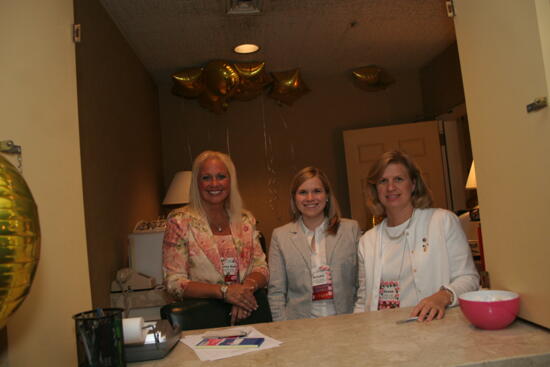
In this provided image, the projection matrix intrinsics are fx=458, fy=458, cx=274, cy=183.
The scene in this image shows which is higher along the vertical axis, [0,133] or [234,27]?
[234,27]

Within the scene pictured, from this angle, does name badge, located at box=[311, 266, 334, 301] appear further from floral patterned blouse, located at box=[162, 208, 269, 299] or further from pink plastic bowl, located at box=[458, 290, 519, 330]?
pink plastic bowl, located at box=[458, 290, 519, 330]

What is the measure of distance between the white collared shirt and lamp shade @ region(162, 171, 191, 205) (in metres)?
2.30

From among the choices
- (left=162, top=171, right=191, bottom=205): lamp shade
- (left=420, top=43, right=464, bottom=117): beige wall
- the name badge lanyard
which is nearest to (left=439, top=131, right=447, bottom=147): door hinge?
(left=420, top=43, right=464, bottom=117): beige wall

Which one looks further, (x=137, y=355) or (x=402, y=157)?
(x=402, y=157)

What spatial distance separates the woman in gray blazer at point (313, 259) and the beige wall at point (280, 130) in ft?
9.64

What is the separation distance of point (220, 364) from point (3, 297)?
550 mm

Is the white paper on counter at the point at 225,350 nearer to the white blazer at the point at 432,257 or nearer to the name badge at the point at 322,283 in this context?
the white blazer at the point at 432,257

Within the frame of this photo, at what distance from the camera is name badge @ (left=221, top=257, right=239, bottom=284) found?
2.09 m

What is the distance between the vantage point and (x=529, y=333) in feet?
3.53

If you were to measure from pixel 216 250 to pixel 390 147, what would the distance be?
3366mm

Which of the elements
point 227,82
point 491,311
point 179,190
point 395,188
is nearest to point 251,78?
point 227,82

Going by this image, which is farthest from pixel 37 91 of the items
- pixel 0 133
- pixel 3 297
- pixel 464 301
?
pixel 464 301

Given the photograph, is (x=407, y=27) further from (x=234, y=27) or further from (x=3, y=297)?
(x=3, y=297)

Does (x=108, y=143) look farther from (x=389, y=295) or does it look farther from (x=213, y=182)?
Answer: (x=389, y=295)
